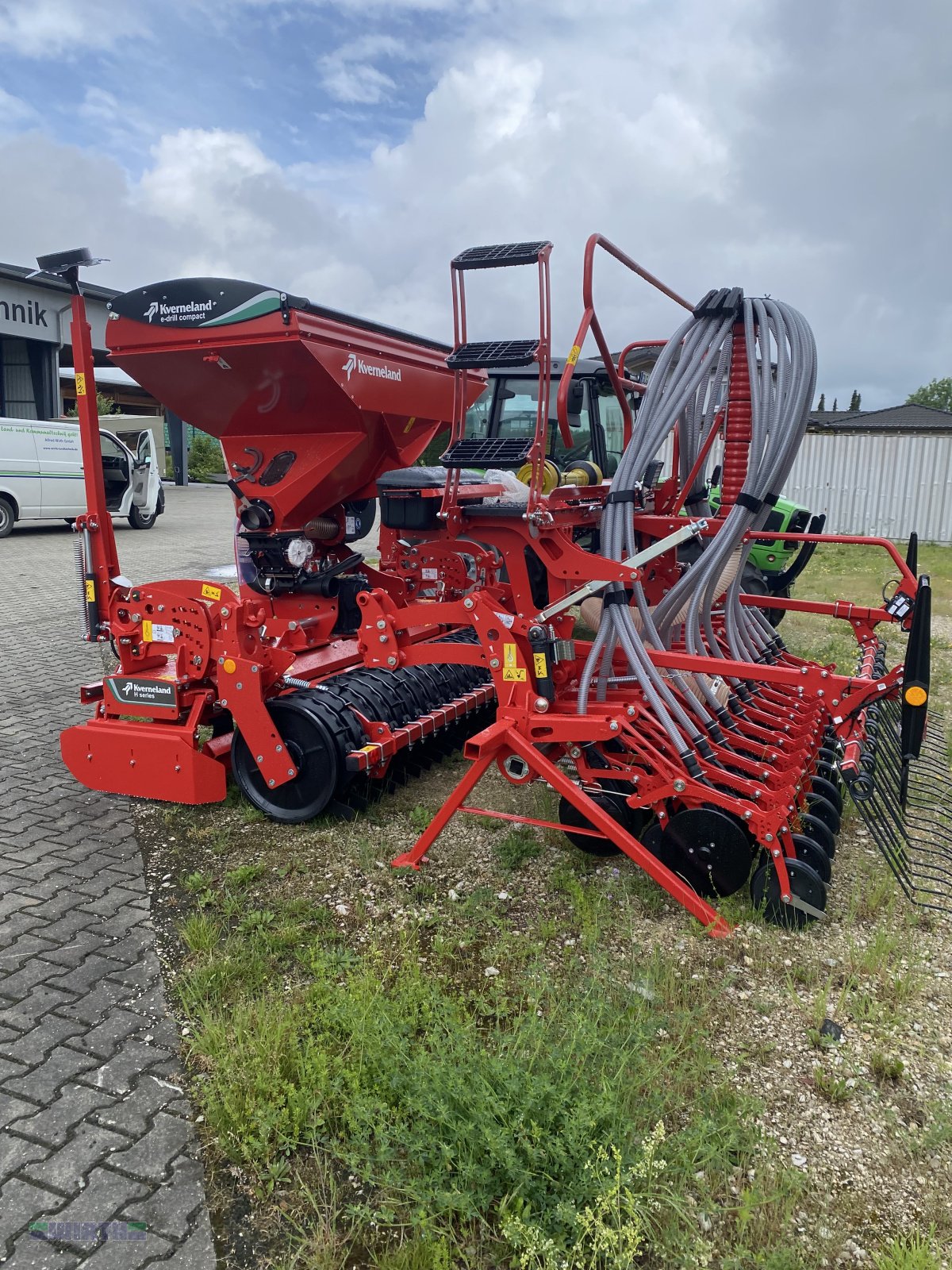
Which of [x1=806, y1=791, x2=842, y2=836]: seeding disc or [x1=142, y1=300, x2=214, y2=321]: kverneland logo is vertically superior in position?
[x1=142, y1=300, x2=214, y2=321]: kverneland logo

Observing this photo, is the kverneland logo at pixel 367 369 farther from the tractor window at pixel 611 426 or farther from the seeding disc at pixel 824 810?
the seeding disc at pixel 824 810

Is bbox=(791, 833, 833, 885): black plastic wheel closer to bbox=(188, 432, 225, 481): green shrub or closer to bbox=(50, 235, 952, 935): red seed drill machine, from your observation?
bbox=(50, 235, 952, 935): red seed drill machine

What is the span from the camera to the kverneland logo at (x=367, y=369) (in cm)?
488

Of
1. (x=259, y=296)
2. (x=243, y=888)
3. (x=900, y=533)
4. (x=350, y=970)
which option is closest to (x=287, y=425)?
(x=259, y=296)

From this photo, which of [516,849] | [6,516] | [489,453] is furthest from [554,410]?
[6,516]

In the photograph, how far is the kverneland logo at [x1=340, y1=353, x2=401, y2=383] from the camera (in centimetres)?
488

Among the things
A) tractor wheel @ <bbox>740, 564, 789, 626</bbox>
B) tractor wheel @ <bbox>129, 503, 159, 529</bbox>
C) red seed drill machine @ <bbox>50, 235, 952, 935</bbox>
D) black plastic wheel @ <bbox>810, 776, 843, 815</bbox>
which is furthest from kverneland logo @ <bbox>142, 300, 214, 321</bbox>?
tractor wheel @ <bbox>129, 503, 159, 529</bbox>

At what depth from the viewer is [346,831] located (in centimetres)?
441

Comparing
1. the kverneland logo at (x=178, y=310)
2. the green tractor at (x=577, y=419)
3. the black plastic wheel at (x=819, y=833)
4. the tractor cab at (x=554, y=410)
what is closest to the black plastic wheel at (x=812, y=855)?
the black plastic wheel at (x=819, y=833)

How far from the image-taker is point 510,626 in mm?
3994

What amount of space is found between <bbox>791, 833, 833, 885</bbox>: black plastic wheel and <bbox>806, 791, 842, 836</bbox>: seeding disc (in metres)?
0.36

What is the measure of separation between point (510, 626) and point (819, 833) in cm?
151

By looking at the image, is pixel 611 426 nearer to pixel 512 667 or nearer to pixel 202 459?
pixel 512 667

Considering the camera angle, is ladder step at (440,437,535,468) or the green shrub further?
the green shrub
